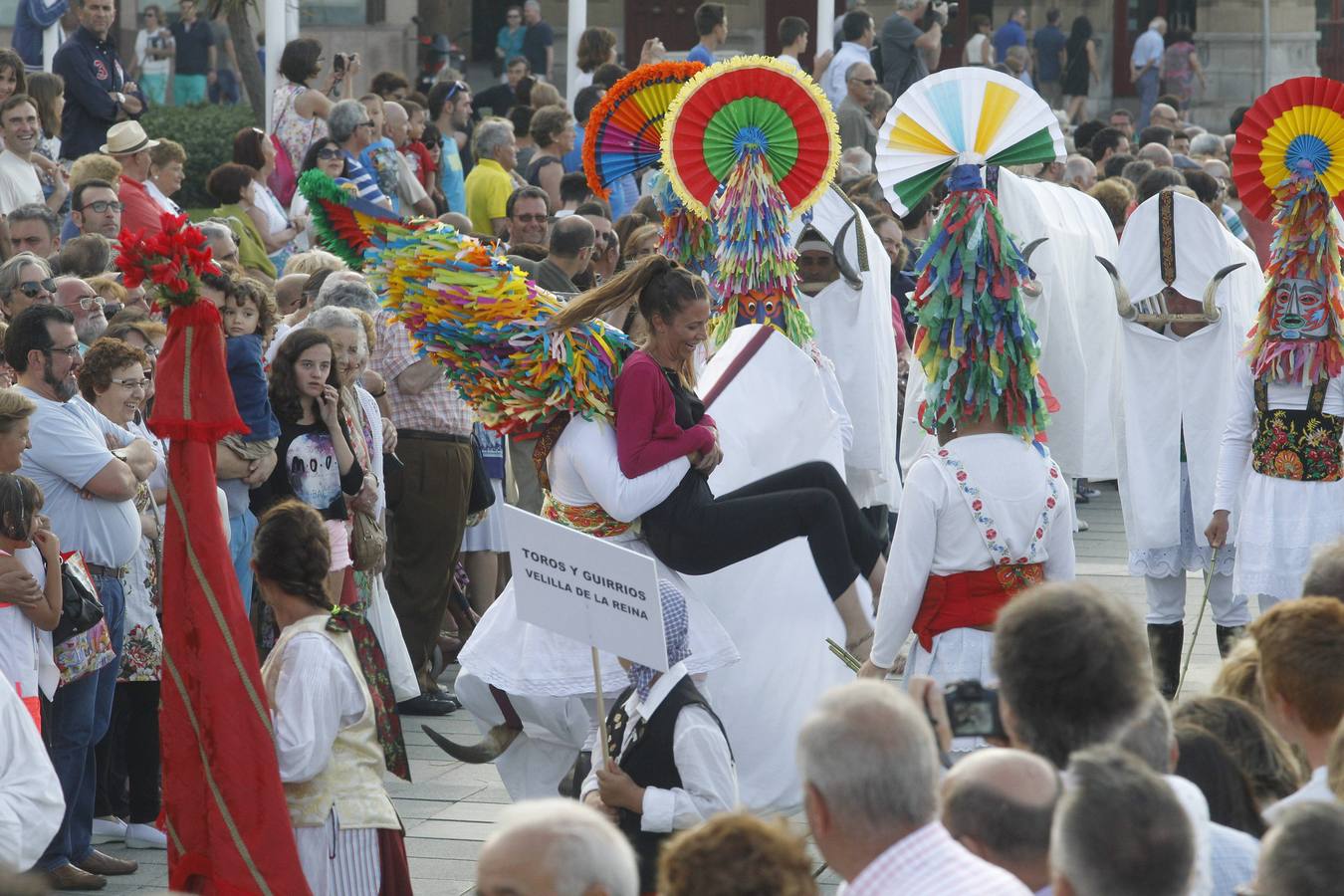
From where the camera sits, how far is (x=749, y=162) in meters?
7.06

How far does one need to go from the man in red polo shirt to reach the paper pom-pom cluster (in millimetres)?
4751

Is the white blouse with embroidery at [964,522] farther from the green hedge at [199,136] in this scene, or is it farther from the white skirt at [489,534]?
the green hedge at [199,136]

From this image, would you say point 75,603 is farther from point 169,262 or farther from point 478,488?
point 478,488

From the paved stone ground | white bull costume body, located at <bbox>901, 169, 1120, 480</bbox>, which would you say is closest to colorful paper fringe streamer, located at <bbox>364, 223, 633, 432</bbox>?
the paved stone ground

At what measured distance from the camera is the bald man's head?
321 cm

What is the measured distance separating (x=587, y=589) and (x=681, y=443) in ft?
2.89

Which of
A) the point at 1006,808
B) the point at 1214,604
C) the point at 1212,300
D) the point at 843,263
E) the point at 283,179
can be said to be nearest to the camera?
the point at 1006,808

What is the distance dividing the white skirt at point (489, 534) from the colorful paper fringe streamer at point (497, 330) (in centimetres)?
340

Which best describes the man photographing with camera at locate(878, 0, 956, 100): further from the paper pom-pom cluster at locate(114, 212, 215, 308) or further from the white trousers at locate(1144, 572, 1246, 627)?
the paper pom-pom cluster at locate(114, 212, 215, 308)

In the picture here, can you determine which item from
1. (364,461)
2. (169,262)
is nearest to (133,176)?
(364,461)

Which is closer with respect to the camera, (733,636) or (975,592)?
(975,592)

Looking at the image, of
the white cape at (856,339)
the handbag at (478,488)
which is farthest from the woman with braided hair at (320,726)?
the white cape at (856,339)

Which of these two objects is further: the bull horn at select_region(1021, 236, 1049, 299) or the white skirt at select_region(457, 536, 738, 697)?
the bull horn at select_region(1021, 236, 1049, 299)

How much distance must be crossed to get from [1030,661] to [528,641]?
2.25m
